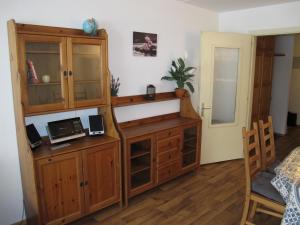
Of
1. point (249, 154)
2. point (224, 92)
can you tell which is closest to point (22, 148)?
point (249, 154)

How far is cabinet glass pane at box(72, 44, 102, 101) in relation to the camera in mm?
2406

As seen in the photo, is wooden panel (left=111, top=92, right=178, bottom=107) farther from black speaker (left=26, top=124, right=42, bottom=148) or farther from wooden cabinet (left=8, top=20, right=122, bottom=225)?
black speaker (left=26, top=124, right=42, bottom=148)

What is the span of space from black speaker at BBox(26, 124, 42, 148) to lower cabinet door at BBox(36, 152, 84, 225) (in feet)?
0.72

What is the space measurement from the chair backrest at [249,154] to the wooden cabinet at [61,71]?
55.1 inches

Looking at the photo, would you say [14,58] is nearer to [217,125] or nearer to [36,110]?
[36,110]

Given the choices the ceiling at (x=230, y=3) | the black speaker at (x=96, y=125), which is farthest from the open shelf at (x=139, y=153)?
the ceiling at (x=230, y=3)

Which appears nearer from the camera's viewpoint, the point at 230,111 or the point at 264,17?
the point at 264,17

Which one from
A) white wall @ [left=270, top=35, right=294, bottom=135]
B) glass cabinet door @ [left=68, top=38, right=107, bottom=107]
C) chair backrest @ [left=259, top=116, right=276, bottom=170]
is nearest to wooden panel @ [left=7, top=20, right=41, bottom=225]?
glass cabinet door @ [left=68, top=38, right=107, bottom=107]

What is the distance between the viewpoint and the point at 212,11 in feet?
13.6

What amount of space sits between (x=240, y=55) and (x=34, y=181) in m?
3.29

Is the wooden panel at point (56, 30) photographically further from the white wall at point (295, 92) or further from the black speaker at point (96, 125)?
the white wall at point (295, 92)

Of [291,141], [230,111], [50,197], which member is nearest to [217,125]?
[230,111]

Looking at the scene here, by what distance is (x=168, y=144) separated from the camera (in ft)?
10.3

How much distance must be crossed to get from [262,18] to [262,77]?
131 cm
